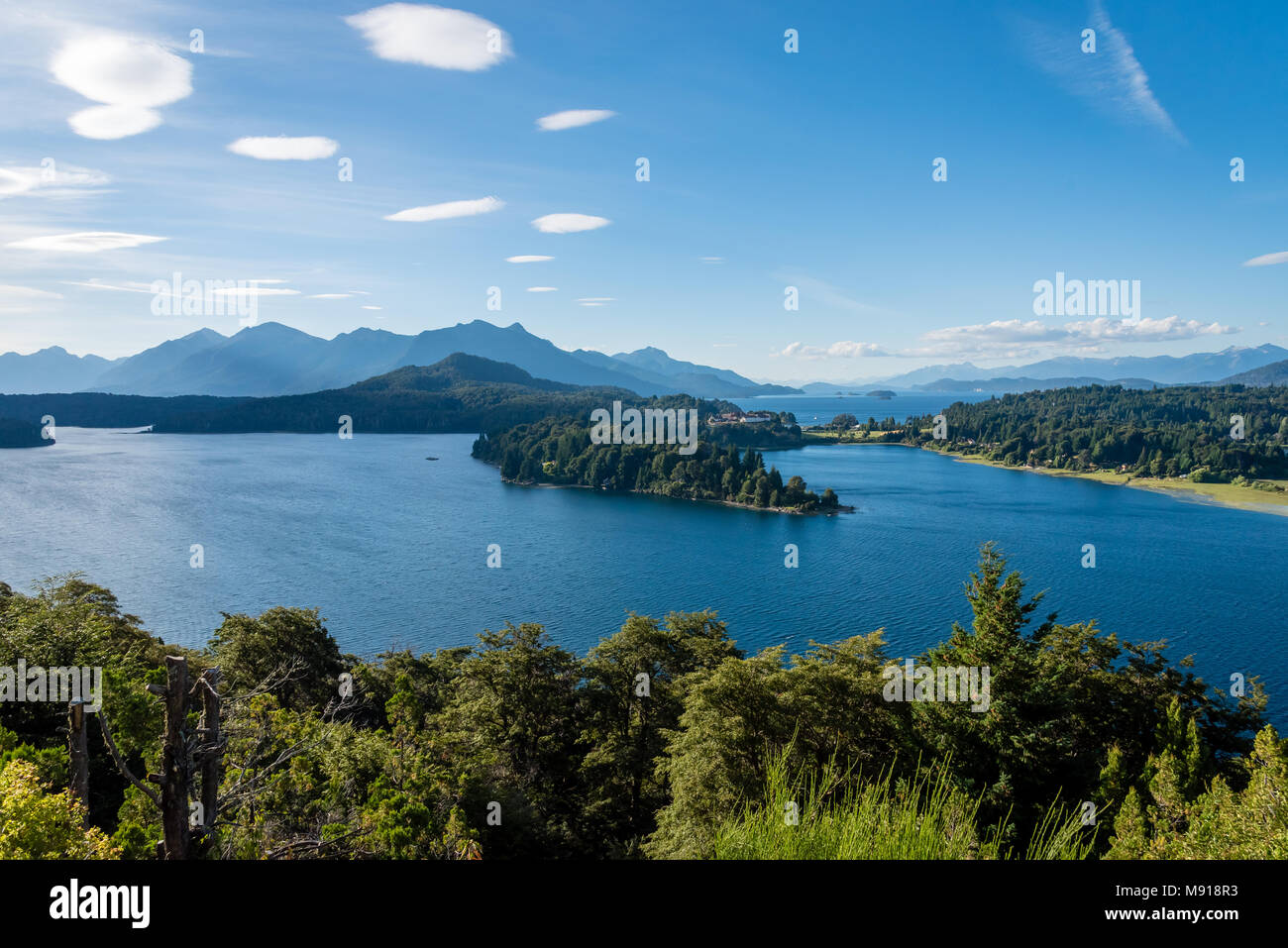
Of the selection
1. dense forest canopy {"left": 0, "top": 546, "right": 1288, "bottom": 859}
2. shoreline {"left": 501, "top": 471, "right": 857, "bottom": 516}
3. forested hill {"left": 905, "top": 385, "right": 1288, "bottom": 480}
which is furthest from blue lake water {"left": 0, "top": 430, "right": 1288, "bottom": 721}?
forested hill {"left": 905, "top": 385, "right": 1288, "bottom": 480}

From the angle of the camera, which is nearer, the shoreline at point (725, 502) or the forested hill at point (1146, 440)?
the shoreline at point (725, 502)

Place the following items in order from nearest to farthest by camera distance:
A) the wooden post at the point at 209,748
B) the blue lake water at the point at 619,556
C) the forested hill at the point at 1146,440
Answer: the wooden post at the point at 209,748, the blue lake water at the point at 619,556, the forested hill at the point at 1146,440

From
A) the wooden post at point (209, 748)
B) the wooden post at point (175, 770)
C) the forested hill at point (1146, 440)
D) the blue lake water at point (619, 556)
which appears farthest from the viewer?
the forested hill at point (1146, 440)

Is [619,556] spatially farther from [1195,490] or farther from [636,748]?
[1195,490]

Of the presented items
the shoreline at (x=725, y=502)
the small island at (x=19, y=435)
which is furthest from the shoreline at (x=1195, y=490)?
the small island at (x=19, y=435)

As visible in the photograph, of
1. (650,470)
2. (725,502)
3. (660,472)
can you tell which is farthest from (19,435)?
(725,502)

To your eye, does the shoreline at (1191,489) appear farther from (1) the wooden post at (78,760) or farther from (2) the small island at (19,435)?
(2) the small island at (19,435)

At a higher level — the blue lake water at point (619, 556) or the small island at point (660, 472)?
the small island at point (660, 472)
